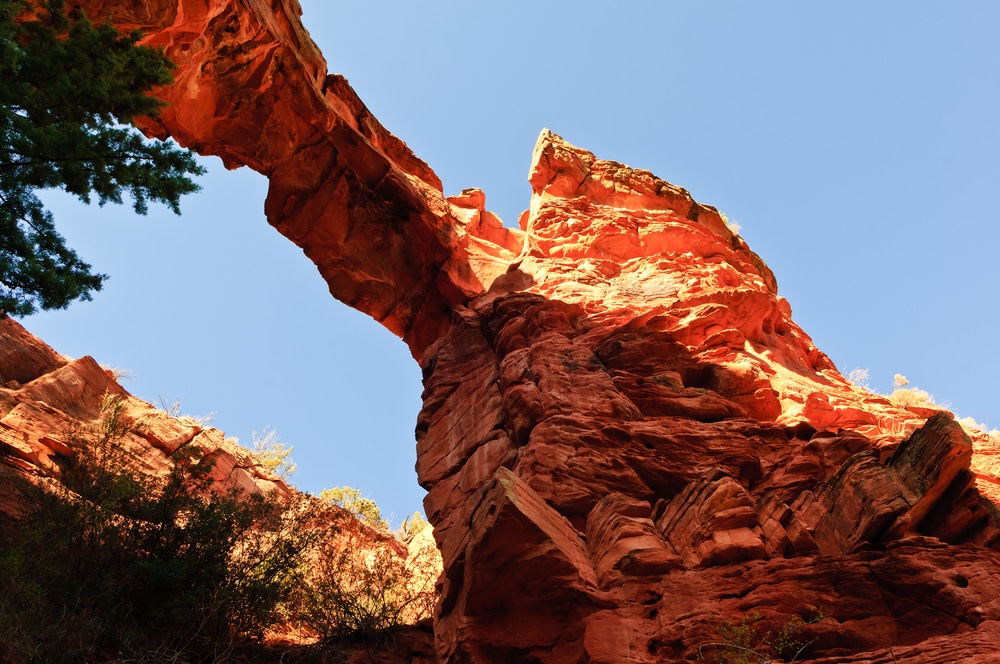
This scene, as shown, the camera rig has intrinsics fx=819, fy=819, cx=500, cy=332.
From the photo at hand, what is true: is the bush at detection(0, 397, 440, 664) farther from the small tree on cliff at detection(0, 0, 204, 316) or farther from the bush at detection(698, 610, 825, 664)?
the bush at detection(698, 610, 825, 664)

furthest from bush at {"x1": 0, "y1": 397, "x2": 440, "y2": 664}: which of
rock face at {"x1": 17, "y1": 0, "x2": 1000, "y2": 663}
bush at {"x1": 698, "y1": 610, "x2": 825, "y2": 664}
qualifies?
bush at {"x1": 698, "y1": 610, "x2": 825, "y2": 664}

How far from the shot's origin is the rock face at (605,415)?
10.3 metres

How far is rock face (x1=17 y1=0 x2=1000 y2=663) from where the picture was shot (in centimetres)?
1032

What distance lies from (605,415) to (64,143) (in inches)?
399

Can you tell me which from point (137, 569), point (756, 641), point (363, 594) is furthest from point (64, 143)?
Result: point (756, 641)

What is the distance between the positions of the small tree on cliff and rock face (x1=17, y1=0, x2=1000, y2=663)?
206 inches

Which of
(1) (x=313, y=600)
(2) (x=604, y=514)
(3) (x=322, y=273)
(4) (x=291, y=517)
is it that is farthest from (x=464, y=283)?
(2) (x=604, y=514)

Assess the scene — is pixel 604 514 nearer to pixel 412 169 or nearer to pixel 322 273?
pixel 322 273

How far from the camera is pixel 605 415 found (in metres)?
15.5

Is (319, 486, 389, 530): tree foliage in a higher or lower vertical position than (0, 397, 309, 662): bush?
higher

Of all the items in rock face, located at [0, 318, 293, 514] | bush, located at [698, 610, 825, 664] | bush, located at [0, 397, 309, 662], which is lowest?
bush, located at [0, 397, 309, 662]

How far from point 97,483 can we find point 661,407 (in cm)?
1110

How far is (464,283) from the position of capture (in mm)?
24406

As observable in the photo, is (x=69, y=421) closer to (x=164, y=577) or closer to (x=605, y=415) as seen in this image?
(x=164, y=577)
